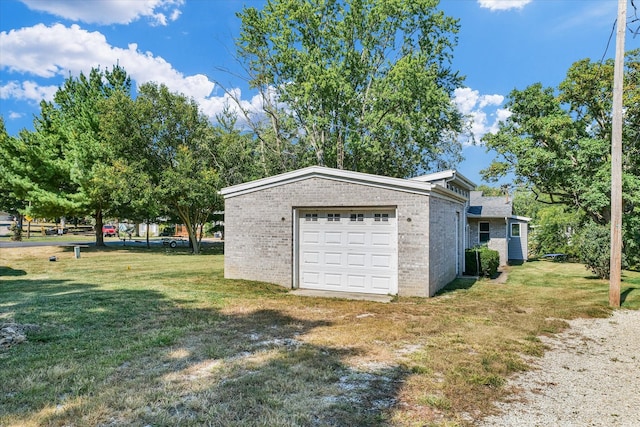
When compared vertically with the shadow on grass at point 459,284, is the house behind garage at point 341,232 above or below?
above

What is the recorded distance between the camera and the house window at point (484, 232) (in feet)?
66.1

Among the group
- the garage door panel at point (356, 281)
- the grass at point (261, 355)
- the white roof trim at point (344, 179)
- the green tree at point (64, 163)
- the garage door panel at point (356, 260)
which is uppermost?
the green tree at point (64, 163)

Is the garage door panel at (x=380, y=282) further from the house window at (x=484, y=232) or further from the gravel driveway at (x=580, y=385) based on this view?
the house window at (x=484, y=232)

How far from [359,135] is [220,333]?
714 inches

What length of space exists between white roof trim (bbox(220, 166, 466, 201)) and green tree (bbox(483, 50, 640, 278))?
10.7 metres

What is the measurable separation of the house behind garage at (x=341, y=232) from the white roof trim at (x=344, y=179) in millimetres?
26

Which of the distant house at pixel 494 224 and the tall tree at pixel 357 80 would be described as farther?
the tall tree at pixel 357 80

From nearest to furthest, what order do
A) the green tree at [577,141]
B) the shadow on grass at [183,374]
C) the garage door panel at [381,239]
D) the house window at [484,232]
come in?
the shadow on grass at [183,374], the garage door panel at [381,239], the green tree at [577,141], the house window at [484,232]

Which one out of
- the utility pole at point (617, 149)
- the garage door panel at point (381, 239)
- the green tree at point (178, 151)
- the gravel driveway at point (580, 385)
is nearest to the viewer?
the gravel driveway at point (580, 385)

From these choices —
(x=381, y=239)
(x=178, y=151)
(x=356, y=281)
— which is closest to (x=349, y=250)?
(x=356, y=281)

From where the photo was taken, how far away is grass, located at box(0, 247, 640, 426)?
3.46m

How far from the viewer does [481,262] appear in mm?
14047

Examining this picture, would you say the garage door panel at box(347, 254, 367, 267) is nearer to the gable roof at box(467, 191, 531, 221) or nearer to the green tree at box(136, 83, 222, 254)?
the gable roof at box(467, 191, 531, 221)

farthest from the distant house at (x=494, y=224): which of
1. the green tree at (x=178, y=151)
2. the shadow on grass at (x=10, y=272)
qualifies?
the shadow on grass at (x=10, y=272)
